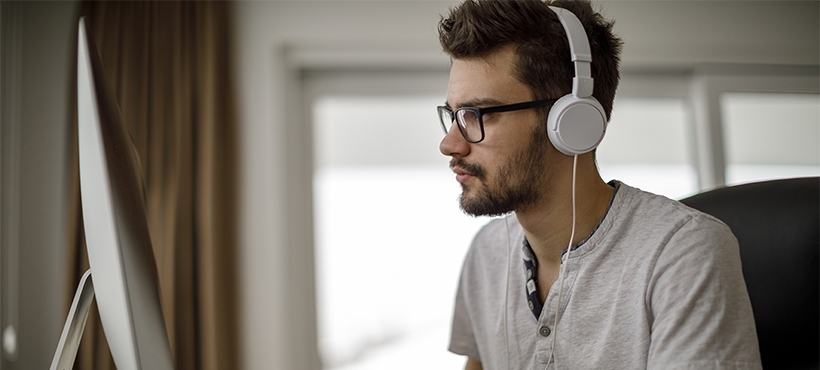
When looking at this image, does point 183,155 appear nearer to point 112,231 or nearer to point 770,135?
point 112,231

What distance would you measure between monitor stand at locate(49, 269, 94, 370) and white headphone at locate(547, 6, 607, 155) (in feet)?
2.35

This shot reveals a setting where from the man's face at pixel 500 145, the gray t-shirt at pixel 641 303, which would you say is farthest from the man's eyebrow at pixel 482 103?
the gray t-shirt at pixel 641 303

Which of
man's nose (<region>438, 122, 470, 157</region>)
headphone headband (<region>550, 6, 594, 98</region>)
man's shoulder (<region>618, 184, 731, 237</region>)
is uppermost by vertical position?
headphone headband (<region>550, 6, 594, 98</region>)

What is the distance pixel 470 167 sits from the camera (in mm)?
895

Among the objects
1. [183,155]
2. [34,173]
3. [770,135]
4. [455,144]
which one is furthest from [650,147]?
[34,173]

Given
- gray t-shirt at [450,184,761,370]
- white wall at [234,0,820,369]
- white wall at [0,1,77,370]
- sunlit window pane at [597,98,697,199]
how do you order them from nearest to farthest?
gray t-shirt at [450,184,761,370] → white wall at [0,1,77,370] → white wall at [234,0,820,369] → sunlit window pane at [597,98,697,199]

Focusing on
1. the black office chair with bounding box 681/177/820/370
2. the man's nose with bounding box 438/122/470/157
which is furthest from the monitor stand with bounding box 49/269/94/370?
the black office chair with bounding box 681/177/820/370

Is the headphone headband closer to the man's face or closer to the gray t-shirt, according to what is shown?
the man's face

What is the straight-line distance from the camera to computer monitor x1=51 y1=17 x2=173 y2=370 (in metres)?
0.46

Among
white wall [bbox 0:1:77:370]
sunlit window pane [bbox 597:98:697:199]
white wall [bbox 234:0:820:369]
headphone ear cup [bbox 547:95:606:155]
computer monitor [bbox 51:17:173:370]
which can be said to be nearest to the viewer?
computer monitor [bbox 51:17:173:370]

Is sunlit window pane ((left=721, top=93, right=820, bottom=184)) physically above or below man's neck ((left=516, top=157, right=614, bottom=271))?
above

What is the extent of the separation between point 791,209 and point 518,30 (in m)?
0.55

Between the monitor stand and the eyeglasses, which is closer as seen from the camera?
the monitor stand

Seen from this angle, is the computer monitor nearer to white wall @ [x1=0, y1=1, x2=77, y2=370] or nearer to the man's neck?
the man's neck
